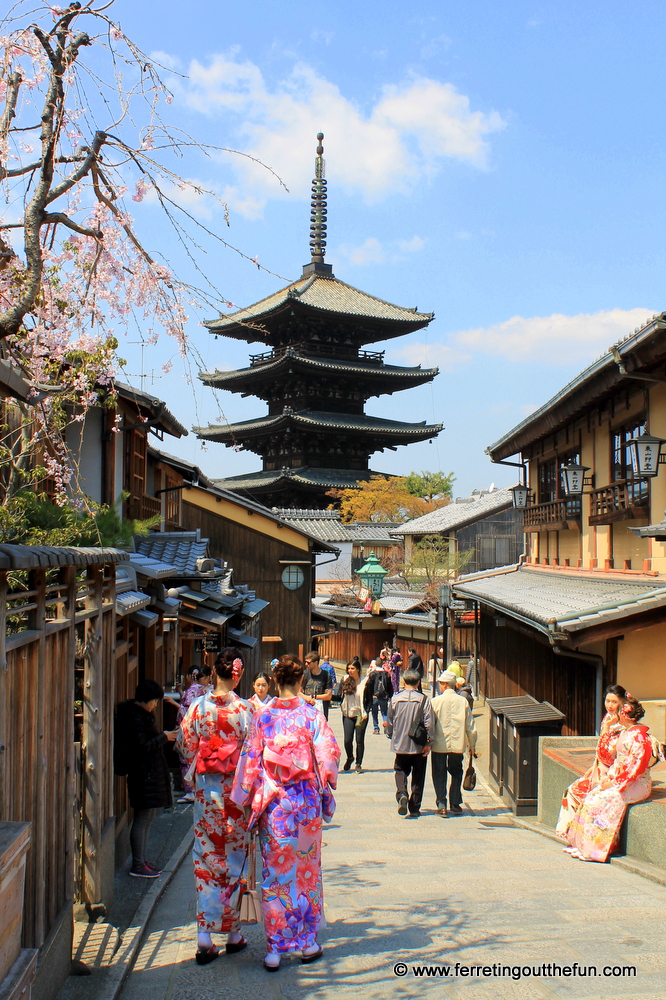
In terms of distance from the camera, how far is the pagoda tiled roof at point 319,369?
3647cm

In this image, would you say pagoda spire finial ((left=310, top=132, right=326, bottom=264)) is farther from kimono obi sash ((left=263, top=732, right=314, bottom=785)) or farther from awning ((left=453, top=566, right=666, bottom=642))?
kimono obi sash ((left=263, top=732, right=314, bottom=785))

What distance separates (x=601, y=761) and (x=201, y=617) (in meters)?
5.77

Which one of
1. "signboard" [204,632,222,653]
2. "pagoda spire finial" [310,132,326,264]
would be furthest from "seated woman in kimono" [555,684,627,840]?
"pagoda spire finial" [310,132,326,264]

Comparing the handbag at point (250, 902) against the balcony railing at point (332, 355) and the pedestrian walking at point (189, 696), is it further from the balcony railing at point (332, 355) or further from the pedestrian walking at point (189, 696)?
the balcony railing at point (332, 355)

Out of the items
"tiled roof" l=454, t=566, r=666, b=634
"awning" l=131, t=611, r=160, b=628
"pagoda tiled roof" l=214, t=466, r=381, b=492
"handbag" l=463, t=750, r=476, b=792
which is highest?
"pagoda tiled roof" l=214, t=466, r=381, b=492

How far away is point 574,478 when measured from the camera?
14.6 meters

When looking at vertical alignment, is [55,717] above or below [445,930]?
above

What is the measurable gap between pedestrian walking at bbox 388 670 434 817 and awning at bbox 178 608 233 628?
3.31 metres

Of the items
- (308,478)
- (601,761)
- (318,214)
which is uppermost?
(318,214)

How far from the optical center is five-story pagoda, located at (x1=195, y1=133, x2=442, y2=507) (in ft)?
122

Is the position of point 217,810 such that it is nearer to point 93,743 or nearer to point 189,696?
point 93,743

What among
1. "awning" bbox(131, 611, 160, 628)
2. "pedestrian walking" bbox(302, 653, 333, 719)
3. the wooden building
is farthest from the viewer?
"pedestrian walking" bbox(302, 653, 333, 719)

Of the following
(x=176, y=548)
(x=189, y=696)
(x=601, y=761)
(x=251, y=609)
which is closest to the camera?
Answer: (x=601, y=761)

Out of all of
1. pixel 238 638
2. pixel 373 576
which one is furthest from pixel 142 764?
pixel 373 576
